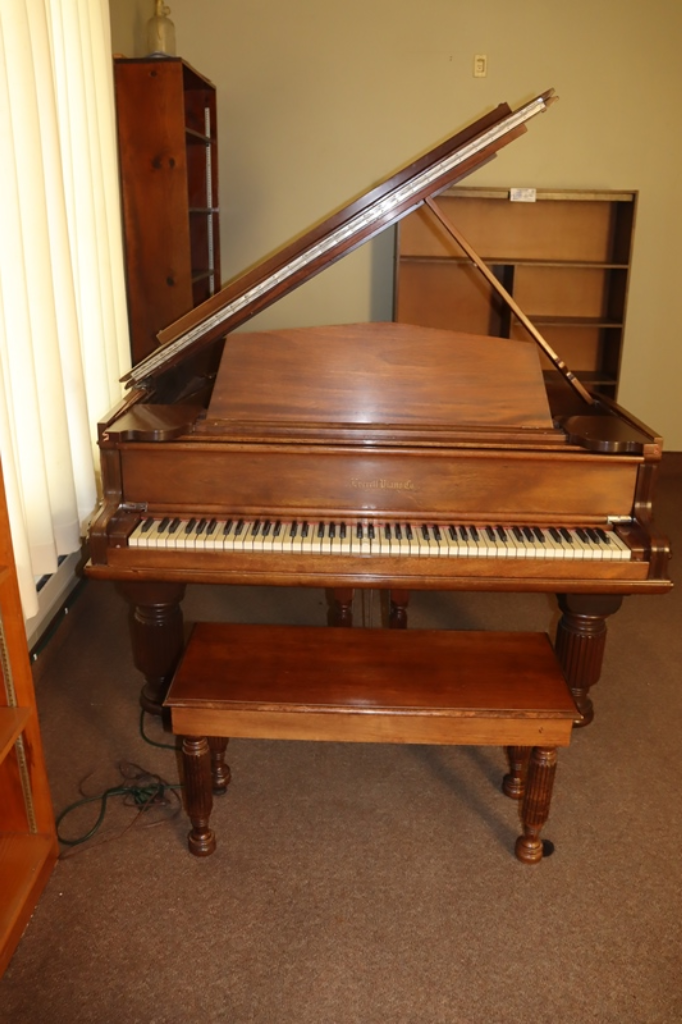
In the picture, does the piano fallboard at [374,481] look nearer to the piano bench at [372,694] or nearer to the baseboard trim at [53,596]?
the piano bench at [372,694]

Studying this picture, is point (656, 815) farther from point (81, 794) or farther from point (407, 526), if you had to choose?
point (81, 794)

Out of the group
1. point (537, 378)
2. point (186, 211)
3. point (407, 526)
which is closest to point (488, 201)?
point (186, 211)

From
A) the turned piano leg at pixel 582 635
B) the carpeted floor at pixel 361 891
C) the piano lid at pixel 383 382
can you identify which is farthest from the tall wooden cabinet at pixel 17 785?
the turned piano leg at pixel 582 635

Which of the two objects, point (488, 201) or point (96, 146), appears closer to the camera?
point (96, 146)

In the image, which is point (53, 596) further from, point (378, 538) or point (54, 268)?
point (378, 538)

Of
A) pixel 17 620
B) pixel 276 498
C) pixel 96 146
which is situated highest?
pixel 96 146

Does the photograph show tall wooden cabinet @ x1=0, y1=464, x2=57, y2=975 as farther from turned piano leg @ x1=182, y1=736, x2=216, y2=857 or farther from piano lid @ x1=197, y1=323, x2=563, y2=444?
piano lid @ x1=197, y1=323, x2=563, y2=444

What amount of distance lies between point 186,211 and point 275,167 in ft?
4.19

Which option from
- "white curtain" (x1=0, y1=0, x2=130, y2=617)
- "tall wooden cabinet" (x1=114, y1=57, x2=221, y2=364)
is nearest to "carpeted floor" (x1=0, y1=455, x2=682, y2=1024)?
"white curtain" (x1=0, y1=0, x2=130, y2=617)

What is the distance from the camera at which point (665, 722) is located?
2.48 meters

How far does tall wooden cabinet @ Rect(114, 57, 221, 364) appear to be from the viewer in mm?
3211

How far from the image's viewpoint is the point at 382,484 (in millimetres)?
2049

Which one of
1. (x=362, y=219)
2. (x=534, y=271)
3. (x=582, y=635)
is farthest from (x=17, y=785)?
(x=534, y=271)

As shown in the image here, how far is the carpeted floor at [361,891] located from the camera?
1563mm
